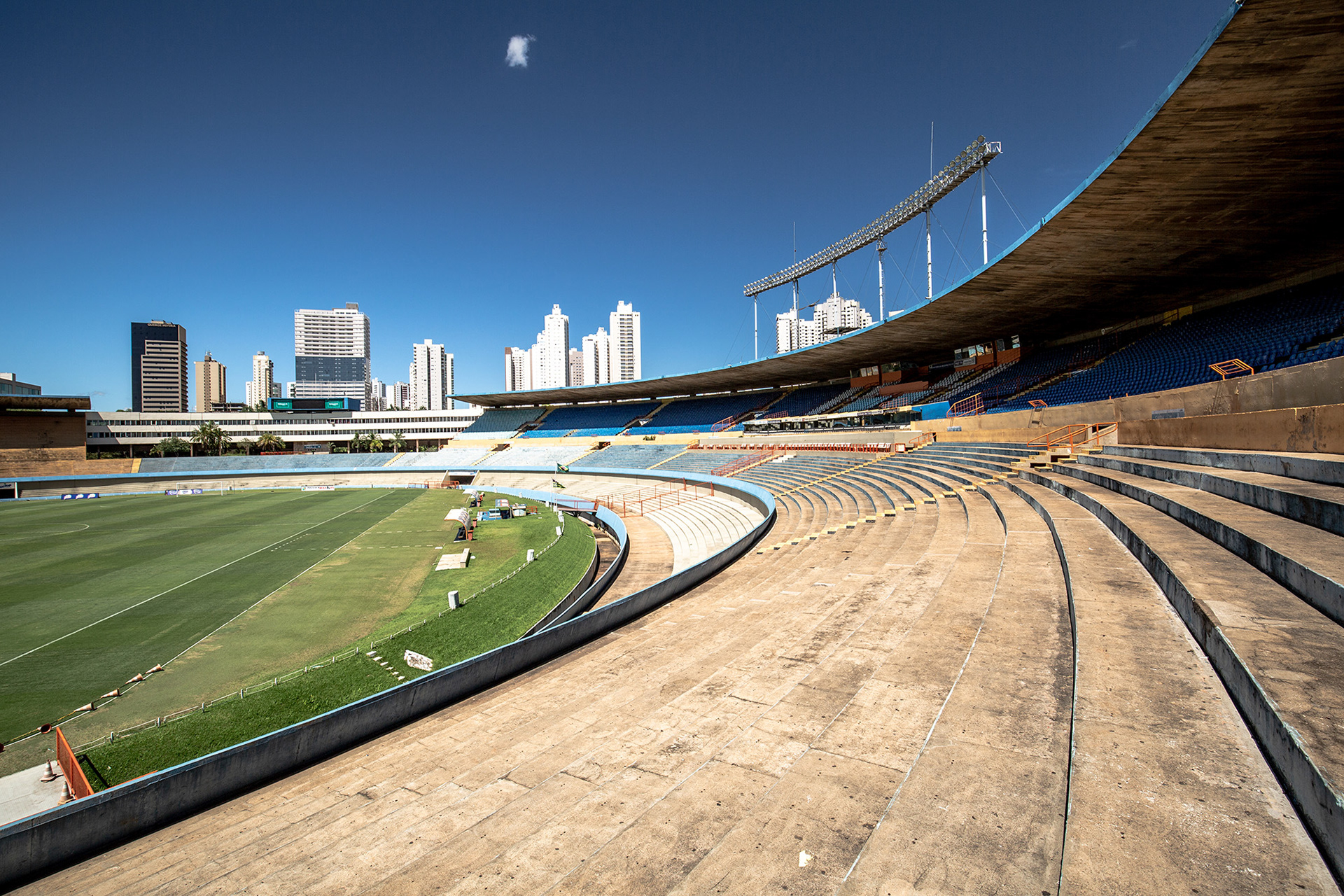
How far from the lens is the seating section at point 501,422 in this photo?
225 feet

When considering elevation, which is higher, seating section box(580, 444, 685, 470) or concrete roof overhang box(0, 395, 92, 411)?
concrete roof overhang box(0, 395, 92, 411)

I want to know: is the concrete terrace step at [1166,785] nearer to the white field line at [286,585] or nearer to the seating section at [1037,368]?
the white field line at [286,585]

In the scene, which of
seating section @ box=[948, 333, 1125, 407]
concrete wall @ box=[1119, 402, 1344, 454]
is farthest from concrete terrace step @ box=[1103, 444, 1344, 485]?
seating section @ box=[948, 333, 1125, 407]

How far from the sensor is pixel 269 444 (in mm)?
82438

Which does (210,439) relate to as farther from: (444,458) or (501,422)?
(501,422)

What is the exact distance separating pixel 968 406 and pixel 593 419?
143 ft

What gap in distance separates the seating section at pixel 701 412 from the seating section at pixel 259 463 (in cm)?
3347

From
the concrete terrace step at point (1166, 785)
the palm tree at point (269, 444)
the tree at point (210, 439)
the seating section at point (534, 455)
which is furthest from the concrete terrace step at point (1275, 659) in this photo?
the palm tree at point (269, 444)

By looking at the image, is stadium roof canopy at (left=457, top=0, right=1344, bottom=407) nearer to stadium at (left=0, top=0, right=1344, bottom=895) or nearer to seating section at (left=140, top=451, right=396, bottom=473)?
stadium at (left=0, top=0, right=1344, bottom=895)

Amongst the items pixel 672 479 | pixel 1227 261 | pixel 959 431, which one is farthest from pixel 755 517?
pixel 1227 261

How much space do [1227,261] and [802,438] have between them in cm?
2196

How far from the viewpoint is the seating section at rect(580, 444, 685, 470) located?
47.2 m

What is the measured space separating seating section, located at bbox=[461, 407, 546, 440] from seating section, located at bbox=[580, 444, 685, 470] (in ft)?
63.2

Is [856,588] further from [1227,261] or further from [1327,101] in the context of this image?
[1227,261]
